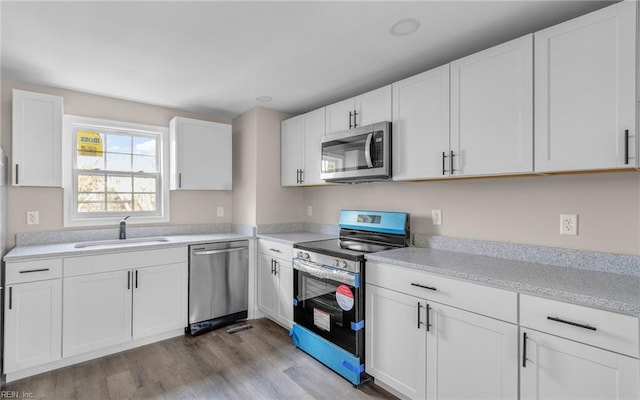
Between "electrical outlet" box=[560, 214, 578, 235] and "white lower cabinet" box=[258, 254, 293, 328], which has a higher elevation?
"electrical outlet" box=[560, 214, 578, 235]

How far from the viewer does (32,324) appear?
2291 mm

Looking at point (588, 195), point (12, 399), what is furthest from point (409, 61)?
point (12, 399)

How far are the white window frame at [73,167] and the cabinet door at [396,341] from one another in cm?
257

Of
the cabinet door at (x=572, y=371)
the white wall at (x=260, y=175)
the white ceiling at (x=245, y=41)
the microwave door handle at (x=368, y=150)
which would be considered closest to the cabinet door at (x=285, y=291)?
the white wall at (x=260, y=175)

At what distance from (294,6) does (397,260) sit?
162 centimetres

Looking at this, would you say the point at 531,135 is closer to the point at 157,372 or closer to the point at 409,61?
the point at 409,61

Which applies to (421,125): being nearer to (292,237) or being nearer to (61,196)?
(292,237)

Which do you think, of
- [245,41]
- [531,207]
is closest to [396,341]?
[531,207]

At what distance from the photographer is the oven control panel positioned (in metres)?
2.22

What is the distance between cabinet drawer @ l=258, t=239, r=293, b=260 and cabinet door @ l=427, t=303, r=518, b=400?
4.88ft

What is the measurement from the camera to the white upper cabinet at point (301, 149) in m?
3.14

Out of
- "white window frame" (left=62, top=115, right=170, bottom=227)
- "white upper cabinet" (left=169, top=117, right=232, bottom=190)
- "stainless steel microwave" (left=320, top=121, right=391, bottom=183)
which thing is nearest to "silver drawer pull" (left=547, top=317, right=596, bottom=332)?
"stainless steel microwave" (left=320, top=121, right=391, bottom=183)

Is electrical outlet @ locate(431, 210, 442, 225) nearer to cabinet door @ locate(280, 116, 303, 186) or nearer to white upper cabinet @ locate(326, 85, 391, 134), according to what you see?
white upper cabinet @ locate(326, 85, 391, 134)

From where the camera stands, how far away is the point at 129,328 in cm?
269
